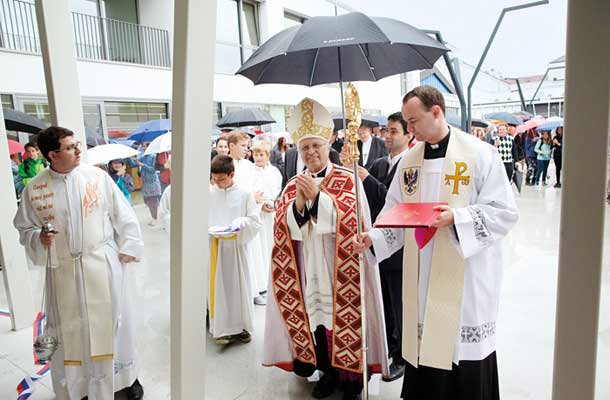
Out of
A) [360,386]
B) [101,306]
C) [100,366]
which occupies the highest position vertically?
[101,306]

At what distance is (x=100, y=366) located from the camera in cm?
272

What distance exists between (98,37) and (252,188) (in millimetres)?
8221

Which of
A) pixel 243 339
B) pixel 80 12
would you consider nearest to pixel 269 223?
pixel 243 339

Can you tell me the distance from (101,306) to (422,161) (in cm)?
214

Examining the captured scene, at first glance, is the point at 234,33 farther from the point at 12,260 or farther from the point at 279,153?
the point at 12,260

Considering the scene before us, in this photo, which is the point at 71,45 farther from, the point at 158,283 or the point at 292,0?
the point at 292,0

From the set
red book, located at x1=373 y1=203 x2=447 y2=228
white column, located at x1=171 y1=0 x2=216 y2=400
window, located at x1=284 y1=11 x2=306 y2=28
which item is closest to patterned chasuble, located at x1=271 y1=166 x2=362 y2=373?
red book, located at x1=373 y1=203 x2=447 y2=228

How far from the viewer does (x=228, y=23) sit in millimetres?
13828

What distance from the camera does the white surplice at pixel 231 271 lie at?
3609 mm

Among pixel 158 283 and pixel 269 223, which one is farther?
pixel 158 283

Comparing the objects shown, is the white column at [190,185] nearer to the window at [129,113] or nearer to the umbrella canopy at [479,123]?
the window at [129,113]

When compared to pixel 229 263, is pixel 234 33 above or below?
above

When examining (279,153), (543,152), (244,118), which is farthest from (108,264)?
(543,152)

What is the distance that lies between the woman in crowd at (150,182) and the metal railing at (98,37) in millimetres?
2717
